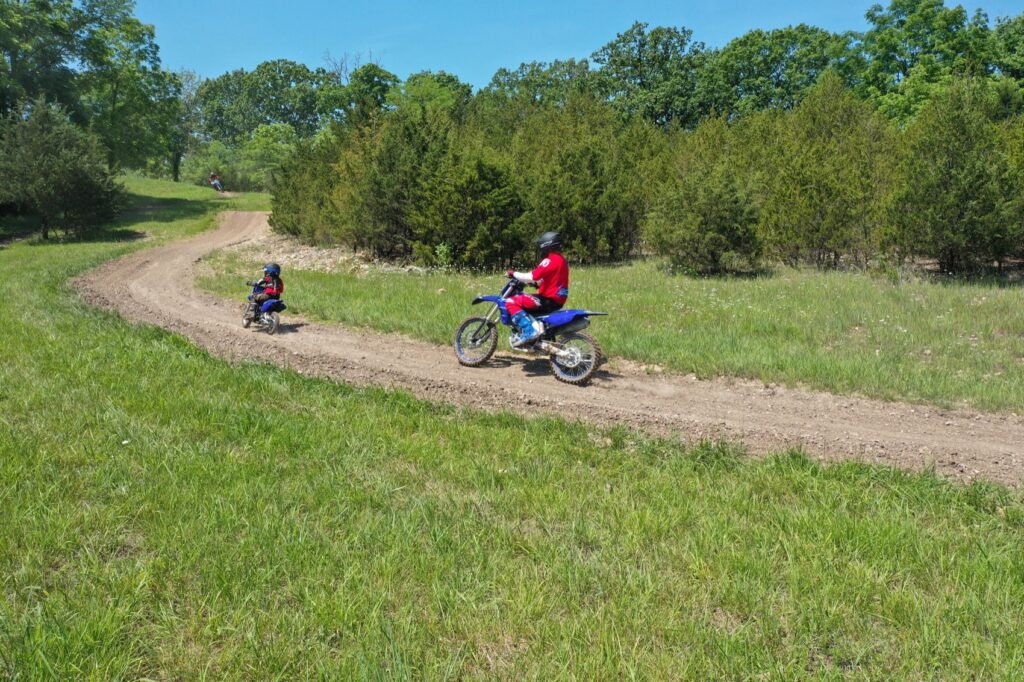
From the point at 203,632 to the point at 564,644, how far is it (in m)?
1.72

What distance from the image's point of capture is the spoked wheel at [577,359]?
8047 mm

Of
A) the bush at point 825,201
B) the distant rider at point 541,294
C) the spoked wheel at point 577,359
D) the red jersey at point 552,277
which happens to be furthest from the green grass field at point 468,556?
the bush at point 825,201

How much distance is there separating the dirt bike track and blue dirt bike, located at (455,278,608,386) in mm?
230

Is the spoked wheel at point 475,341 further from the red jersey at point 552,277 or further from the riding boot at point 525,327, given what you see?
the red jersey at point 552,277

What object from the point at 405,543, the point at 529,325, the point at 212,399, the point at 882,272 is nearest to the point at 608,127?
the point at 882,272

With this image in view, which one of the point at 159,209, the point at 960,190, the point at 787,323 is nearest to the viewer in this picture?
the point at 787,323

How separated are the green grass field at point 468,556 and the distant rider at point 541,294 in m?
2.78

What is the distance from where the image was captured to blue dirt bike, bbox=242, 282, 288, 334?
11242 mm

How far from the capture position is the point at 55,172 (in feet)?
94.4

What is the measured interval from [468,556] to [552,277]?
17.5ft

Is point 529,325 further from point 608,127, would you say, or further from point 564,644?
point 608,127

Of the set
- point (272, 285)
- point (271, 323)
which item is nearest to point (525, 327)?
point (271, 323)

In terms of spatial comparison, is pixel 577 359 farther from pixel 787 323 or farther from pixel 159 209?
pixel 159 209

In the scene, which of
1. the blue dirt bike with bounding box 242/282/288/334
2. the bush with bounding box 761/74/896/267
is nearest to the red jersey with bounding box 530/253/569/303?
the blue dirt bike with bounding box 242/282/288/334
